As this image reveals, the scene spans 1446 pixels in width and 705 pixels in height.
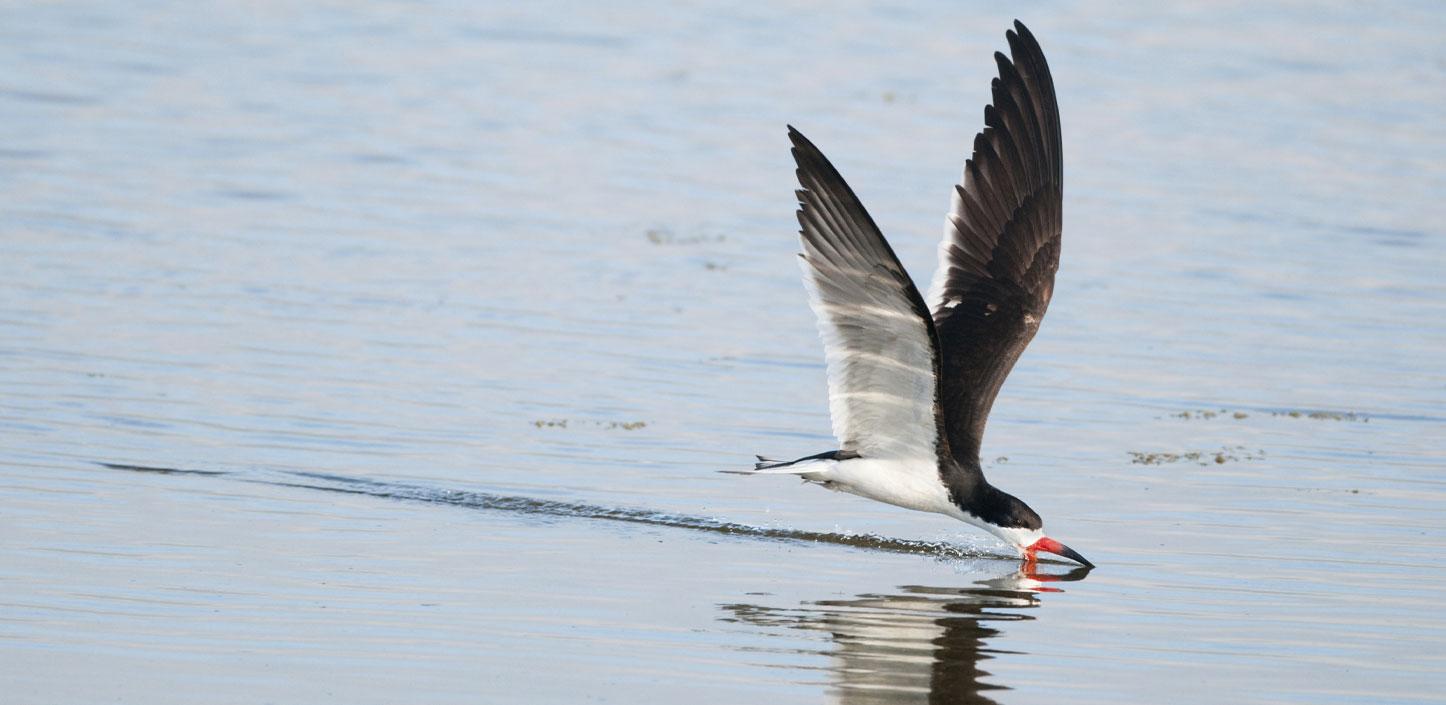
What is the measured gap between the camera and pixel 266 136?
15.8 meters

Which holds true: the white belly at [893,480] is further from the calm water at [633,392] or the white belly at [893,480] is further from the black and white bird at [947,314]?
the calm water at [633,392]

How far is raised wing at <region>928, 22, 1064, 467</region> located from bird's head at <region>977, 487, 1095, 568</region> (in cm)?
85

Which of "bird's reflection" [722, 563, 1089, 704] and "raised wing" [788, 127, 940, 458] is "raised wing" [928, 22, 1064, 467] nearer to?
"raised wing" [788, 127, 940, 458]

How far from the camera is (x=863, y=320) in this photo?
678cm

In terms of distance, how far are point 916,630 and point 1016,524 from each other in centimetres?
117

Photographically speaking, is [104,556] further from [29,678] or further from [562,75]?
[562,75]

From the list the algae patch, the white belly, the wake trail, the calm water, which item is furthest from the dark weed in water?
the algae patch

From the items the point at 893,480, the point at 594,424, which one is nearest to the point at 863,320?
the point at 893,480

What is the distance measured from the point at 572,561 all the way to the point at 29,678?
2.11 m

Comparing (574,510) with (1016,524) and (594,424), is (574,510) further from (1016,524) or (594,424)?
(1016,524)

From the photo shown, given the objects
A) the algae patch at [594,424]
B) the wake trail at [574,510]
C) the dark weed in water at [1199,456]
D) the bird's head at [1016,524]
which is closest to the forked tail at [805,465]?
the wake trail at [574,510]

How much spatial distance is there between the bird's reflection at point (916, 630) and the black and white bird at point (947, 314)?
1.44ft

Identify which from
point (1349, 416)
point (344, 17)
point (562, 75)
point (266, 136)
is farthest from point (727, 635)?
point (344, 17)

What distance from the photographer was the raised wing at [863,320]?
6.52 metres
